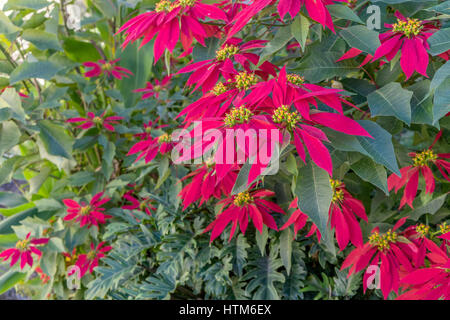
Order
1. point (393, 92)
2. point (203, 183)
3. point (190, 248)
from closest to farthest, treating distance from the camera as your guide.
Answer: point (393, 92)
point (203, 183)
point (190, 248)

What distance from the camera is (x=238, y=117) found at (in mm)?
521

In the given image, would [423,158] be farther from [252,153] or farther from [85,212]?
[85,212]

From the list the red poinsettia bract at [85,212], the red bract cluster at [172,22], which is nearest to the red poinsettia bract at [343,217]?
the red bract cluster at [172,22]

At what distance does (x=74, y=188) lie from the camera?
4.51ft

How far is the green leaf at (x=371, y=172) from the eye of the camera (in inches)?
23.5

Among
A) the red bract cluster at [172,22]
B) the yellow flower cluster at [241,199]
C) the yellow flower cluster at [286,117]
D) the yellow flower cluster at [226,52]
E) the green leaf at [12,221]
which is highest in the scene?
the red bract cluster at [172,22]

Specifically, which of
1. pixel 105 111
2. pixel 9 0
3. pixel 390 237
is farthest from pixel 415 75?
pixel 9 0

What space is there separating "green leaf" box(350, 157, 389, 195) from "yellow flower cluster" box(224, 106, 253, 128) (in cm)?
20

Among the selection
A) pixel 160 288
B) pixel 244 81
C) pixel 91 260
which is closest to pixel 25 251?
pixel 91 260

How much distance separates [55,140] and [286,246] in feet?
2.13

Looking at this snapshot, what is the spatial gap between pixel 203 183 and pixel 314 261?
42 cm

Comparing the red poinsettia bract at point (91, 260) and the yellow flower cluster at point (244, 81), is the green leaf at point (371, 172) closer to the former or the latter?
the yellow flower cluster at point (244, 81)

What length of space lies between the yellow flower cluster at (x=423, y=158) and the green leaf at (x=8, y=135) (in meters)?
0.88
